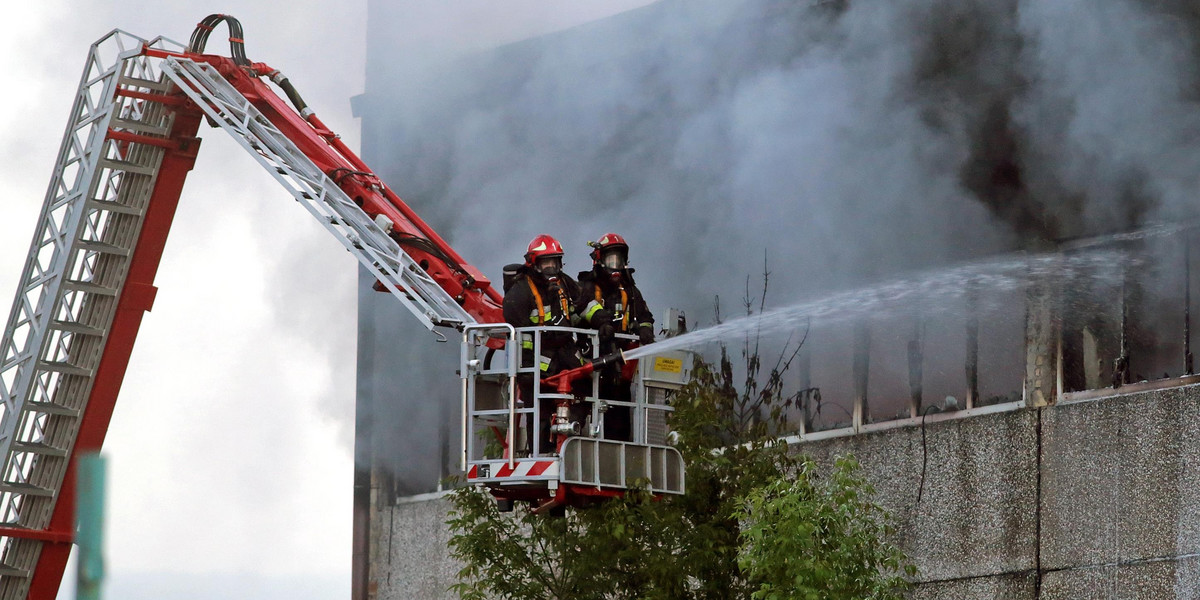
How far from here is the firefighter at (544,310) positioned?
10539mm

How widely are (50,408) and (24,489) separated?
28.0 inches

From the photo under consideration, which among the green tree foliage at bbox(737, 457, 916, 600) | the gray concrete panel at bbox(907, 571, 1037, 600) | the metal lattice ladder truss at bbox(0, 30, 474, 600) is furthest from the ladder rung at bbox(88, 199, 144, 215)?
the gray concrete panel at bbox(907, 571, 1037, 600)

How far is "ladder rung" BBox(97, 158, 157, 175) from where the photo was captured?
13.3m

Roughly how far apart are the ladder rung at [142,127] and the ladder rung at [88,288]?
4.44 ft

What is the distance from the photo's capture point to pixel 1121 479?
34.3 feet

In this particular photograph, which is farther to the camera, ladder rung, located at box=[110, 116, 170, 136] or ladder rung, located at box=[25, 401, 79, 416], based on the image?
ladder rung, located at box=[110, 116, 170, 136]

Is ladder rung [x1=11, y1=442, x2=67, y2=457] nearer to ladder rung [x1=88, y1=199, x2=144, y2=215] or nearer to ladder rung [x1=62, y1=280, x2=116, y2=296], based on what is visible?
ladder rung [x1=62, y1=280, x2=116, y2=296]

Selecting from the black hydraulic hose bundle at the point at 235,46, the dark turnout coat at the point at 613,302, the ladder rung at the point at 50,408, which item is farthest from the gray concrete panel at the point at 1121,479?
the ladder rung at the point at 50,408

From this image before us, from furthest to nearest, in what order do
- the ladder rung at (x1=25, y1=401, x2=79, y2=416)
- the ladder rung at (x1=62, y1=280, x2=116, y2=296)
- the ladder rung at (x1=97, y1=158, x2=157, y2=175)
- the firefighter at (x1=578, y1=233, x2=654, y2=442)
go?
the ladder rung at (x1=97, y1=158, x2=157, y2=175) → the ladder rung at (x1=62, y1=280, x2=116, y2=296) → the ladder rung at (x1=25, y1=401, x2=79, y2=416) → the firefighter at (x1=578, y1=233, x2=654, y2=442)

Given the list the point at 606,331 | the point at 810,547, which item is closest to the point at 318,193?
the point at 606,331

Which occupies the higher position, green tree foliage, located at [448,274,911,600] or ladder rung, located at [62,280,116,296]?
ladder rung, located at [62,280,116,296]

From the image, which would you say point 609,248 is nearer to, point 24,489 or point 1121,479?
point 1121,479

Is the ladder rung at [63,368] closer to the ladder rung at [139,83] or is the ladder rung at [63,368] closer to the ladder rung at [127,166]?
the ladder rung at [127,166]

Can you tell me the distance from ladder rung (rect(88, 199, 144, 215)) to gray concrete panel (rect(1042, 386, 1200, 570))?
7535mm
